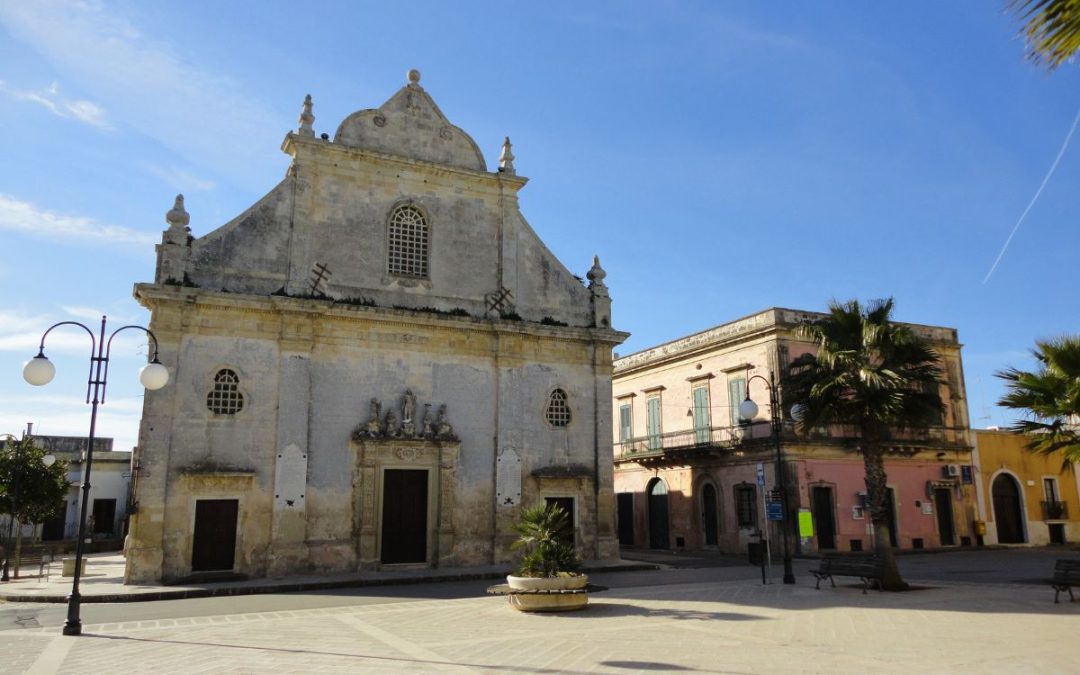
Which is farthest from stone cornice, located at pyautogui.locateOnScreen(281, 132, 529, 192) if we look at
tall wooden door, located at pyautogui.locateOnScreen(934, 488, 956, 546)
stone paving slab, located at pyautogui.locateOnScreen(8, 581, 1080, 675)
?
tall wooden door, located at pyautogui.locateOnScreen(934, 488, 956, 546)

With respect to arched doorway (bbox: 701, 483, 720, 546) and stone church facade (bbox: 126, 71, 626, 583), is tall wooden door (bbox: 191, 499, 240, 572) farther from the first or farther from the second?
arched doorway (bbox: 701, 483, 720, 546)

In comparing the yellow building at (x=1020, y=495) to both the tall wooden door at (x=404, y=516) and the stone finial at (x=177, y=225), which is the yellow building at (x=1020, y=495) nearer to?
the tall wooden door at (x=404, y=516)

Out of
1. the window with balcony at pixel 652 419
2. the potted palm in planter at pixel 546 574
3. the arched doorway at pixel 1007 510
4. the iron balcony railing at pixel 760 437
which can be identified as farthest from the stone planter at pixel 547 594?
the arched doorway at pixel 1007 510

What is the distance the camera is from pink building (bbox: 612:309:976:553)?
28.3 metres

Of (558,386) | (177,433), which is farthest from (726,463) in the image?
(177,433)

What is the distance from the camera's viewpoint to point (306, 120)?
22.3 metres

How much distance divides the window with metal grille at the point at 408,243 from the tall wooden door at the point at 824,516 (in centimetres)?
1647

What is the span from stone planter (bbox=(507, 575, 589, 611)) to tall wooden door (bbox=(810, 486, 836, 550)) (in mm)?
16904

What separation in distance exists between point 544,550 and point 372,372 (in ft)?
30.9

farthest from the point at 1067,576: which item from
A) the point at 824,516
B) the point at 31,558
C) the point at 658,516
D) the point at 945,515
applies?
the point at 31,558

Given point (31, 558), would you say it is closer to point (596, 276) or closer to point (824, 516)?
point (596, 276)

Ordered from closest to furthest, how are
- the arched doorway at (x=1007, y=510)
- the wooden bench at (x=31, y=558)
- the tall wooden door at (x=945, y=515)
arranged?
1. the wooden bench at (x=31, y=558)
2. the tall wooden door at (x=945, y=515)
3. the arched doorway at (x=1007, y=510)

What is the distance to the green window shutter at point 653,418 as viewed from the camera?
3416 centimetres

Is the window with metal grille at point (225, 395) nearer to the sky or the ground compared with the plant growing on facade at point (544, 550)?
nearer to the sky
